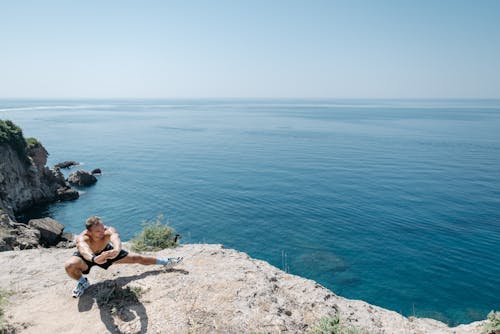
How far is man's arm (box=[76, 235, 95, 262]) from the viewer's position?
9.40 metres

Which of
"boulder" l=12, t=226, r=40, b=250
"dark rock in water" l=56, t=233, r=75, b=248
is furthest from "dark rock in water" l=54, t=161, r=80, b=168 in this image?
"boulder" l=12, t=226, r=40, b=250

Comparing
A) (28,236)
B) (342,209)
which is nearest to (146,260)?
(28,236)

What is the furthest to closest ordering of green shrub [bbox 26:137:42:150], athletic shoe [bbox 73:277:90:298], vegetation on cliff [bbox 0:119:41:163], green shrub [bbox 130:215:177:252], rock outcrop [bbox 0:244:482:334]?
green shrub [bbox 26:137:42:150], vegetation on cliff [bbox 0:119:41:163], green shrub [bbox 130:215:177:252], athletic shoe [bbox 73:277:90:298], rock outcrop [bbox 0:244:482:334]

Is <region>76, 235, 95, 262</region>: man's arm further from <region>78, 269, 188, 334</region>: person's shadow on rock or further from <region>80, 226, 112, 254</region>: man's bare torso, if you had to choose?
<region>78, 269, 188, 334</region>: person's shadow on rock

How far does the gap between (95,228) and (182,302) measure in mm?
Answer: 3384

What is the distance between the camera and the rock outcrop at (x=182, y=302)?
8.30 m

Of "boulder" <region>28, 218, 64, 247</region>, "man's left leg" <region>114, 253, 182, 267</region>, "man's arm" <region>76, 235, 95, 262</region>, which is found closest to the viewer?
"man's arm" <region>76, 235, 95, 262</region>

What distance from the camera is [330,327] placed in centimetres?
843

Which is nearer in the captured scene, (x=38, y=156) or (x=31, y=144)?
(x=31, y=144)

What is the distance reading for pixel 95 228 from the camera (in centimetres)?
971

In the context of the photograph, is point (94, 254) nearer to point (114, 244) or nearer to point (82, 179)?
point (114, 244)

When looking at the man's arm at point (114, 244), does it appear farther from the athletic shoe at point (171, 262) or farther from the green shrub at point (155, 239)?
the green shrub at point (155, 239)

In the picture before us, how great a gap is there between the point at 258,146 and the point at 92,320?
74906mm

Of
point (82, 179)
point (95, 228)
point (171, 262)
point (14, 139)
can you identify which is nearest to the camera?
point (95, 228)
